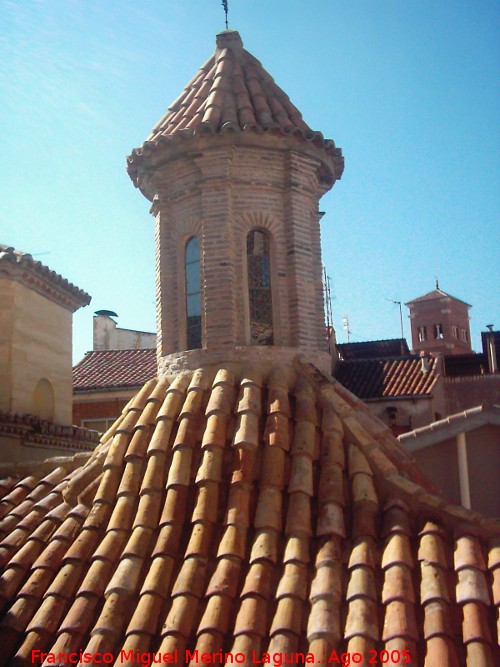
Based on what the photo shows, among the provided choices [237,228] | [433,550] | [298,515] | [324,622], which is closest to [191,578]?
[298,515]

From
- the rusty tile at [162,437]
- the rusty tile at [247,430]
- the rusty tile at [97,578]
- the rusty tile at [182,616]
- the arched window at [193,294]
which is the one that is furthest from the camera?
the arched window at [193,294]

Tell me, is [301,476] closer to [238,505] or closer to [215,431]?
[238,505]

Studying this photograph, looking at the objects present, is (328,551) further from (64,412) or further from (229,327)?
(64,412)

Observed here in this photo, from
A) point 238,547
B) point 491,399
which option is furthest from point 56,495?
point 491,399

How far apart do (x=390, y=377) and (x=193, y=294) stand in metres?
15.2

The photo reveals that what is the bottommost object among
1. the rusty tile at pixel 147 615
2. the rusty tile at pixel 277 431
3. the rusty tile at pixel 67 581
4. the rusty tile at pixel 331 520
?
the rusty tile at pixel 147 615

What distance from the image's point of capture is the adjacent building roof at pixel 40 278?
10.8 metres

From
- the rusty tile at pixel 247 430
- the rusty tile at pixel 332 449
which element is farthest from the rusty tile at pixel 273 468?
the rusty tile at pixel 332 449

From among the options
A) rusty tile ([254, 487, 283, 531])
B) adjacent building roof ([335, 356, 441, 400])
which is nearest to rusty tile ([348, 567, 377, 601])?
rusty tile ([254, 487, 283, 531])

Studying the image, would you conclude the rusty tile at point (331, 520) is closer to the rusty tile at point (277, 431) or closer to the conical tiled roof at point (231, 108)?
the rusty tile at point (277, 431)

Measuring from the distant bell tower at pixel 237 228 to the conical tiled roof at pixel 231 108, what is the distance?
18 millimetres

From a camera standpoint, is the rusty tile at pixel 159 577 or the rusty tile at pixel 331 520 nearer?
the rusty tile at pixel 159 577

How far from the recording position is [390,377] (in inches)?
869

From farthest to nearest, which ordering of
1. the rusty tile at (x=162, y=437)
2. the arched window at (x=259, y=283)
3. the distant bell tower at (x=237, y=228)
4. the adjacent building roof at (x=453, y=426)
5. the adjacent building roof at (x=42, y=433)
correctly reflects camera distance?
the adjacent building roof at (x=42, y=433)
the arched window at (x=259, y=283)
the distant bell tower at (x=237, y=228)
the adjacent building roof at (x=453, y=426)
the rusty tile at (x=162, y=437)
